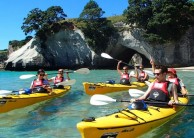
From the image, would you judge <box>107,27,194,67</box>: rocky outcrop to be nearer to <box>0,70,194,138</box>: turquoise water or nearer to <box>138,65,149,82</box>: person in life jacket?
<box>138,65,149,82</box>: person in life jacket

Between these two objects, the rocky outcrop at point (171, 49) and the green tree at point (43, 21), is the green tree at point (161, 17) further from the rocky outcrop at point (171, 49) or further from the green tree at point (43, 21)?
the green tree at point (43, 21)

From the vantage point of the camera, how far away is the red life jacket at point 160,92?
7438 mm

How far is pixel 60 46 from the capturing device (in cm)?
4625

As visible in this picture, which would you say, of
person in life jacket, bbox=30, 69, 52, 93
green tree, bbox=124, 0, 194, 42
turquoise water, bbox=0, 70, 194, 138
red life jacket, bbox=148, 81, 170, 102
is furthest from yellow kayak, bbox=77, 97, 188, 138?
green tree, bbox=124, 0, 194, 42

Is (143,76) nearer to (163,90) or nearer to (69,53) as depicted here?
(163,90)

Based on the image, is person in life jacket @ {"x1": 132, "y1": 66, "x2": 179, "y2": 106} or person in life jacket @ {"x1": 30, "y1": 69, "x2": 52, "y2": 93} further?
person in life jacket @ {"x1": 30, "y1": 69, "x2": 52, "y2": 93}

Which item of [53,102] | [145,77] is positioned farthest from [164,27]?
[53,102]

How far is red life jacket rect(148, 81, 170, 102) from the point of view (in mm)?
7438

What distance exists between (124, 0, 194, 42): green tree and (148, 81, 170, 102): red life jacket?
30089mm

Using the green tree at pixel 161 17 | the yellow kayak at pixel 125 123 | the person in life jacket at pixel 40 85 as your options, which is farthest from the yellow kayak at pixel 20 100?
the green tree at pixel 161 17

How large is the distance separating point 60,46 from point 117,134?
4116 centimetres

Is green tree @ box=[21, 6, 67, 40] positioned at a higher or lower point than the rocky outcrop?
higher

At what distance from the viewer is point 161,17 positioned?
36594 mm

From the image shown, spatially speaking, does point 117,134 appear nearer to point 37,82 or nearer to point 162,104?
point 162,104
